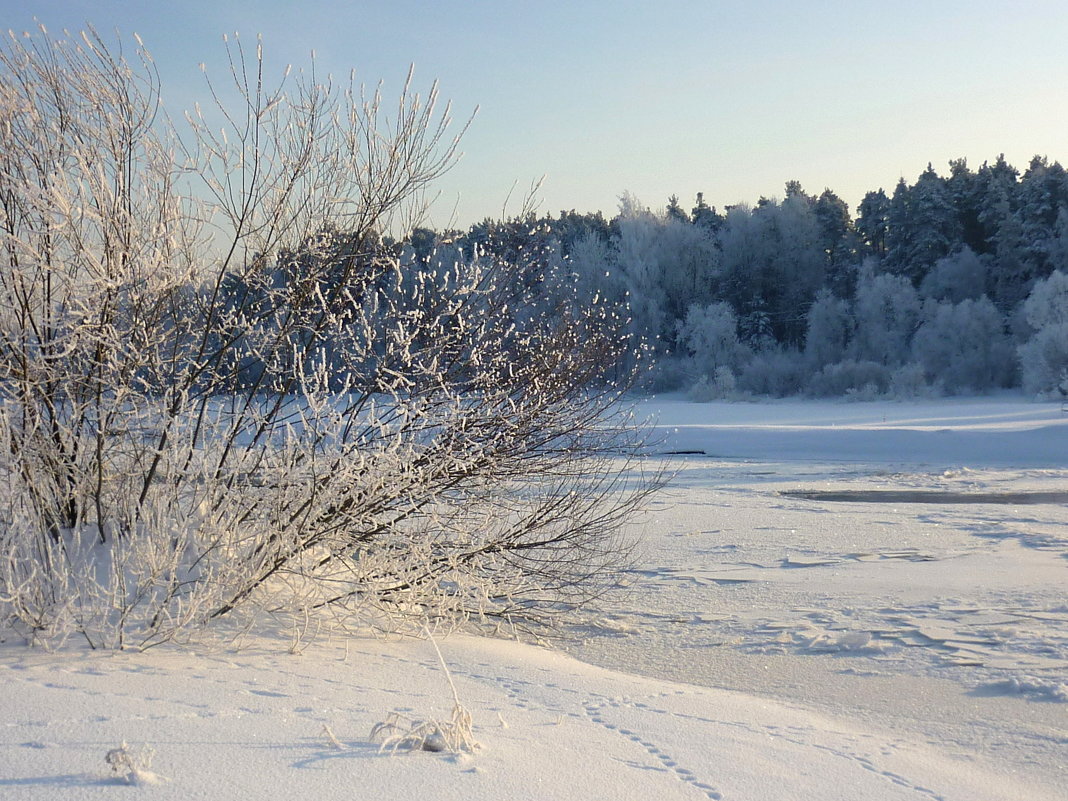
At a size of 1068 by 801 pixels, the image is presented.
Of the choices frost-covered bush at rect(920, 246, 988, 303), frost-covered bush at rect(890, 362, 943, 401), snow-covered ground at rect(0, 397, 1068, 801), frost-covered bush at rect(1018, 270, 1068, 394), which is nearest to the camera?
snow-covered ground at rect(0, 397, 1068, 801)

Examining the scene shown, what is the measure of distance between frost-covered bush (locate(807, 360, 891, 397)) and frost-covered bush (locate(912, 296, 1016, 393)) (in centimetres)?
143

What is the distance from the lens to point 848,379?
3528 cm

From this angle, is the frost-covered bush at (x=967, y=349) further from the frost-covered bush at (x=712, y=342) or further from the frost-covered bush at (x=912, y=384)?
the frost-covered bush at (x=712, y=342)

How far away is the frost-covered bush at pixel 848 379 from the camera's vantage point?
34.7 meters

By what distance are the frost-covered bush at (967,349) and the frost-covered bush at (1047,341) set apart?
128cm

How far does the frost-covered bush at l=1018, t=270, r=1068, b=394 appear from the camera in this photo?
95.9 feet

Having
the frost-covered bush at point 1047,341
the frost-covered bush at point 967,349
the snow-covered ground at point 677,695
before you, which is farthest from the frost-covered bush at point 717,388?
the snow-covered ground at point 677,695

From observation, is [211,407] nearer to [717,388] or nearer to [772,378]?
[717,388]

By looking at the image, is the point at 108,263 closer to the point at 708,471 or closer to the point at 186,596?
the point at 186,596

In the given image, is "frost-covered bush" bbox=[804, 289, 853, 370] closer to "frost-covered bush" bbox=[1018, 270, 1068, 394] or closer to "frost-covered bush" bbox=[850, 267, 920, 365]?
"frost-covered bush" bbox=[850, 267, 920, 365]

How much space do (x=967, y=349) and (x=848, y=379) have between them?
3.99 metres

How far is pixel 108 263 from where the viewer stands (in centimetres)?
467

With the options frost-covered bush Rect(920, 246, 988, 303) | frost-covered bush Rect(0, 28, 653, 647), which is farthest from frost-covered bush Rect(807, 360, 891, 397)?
frost-covered bush Rect(0, 28, 653, 647)

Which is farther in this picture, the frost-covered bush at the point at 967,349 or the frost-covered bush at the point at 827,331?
the frost-covered bush at the point at 827,331
